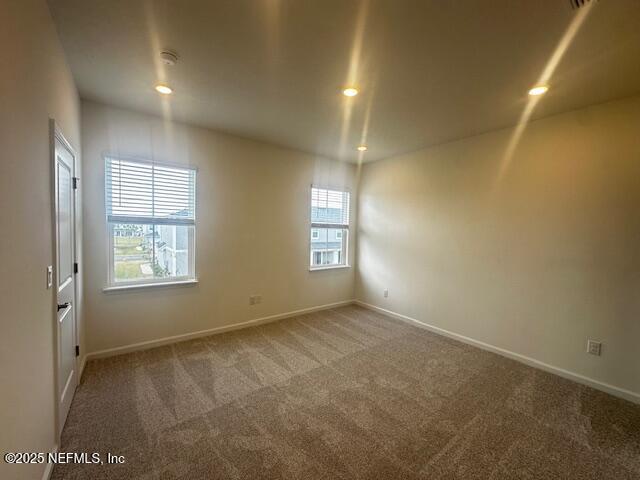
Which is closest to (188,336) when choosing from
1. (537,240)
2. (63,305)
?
(63,305)

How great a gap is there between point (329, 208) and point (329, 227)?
1.10 ft

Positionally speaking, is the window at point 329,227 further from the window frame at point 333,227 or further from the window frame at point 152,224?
the window frame at point 152,224

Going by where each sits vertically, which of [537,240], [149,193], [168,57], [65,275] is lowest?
[65,275]

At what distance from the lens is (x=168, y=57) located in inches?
79.9

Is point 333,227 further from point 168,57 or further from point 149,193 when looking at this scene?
point 168,57

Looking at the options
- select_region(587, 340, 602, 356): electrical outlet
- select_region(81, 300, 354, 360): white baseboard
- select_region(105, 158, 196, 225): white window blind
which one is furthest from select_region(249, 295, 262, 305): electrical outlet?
select_region(587, 340, 602, 356): electrical outlet

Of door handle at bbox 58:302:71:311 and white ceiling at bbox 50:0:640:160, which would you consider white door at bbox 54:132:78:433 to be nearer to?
door handle at bbox 58:302:71:311

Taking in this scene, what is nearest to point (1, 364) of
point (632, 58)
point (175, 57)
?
point (175, 57)

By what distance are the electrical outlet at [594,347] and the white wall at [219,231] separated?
330 cm

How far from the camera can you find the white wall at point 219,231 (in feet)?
9.48

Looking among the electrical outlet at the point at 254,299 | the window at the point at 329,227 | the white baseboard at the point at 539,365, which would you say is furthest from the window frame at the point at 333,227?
the white baseboard at the point at 539,365

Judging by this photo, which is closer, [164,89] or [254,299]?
[164,89]

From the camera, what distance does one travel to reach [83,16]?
1680 mm

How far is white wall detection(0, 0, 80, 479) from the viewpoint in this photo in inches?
43.5
